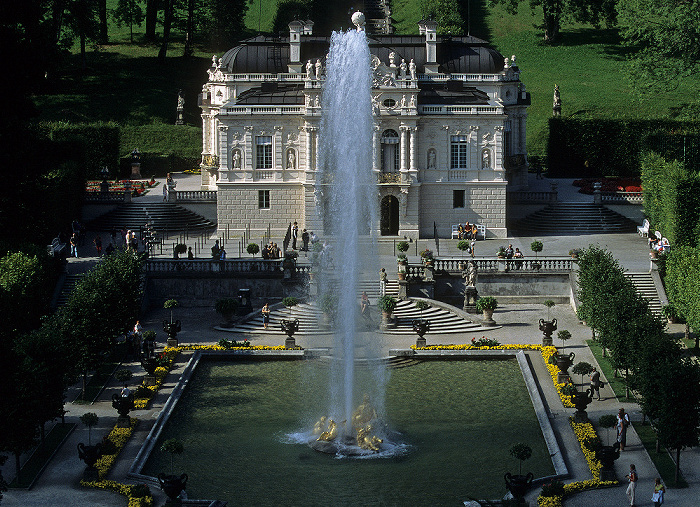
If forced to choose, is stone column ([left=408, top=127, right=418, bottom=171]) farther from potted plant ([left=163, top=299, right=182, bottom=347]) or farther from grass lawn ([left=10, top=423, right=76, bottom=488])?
grass lawn ([left=10, top=423, right=76, bottom=488])

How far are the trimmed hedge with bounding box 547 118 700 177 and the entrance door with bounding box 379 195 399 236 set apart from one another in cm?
2493

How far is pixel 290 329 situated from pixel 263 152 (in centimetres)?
2442

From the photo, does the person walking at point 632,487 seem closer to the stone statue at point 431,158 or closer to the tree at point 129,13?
the stone statue at point 431,158

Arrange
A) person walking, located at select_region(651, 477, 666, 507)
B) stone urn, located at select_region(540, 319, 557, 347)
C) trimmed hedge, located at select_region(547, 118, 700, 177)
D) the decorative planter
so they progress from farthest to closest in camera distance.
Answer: trimmed hedge, located at select_region(547, 118, 700, 177) < the decorative planter < stone urn, located at select_region(540, 319, 557, 347) < person walking, located at select_region(651, 477, 666, 507)

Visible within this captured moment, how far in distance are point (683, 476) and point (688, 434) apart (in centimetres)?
162

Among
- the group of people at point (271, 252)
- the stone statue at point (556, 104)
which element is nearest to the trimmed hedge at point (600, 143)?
the stone statue at point (556, 104)

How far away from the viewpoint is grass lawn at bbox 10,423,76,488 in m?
51.6

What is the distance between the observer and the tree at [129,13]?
14050 centimetres

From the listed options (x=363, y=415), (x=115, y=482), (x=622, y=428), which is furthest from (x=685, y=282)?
(x=115, y=482)

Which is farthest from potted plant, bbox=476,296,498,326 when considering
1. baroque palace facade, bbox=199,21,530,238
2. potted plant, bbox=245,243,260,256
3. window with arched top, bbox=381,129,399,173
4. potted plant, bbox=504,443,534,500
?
potted plant, bbox=504,443,534,500

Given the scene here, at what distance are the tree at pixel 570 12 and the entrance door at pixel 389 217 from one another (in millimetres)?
49744

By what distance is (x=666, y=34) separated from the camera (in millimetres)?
98000

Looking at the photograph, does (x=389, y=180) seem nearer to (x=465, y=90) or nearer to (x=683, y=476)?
(x=465, y=90)

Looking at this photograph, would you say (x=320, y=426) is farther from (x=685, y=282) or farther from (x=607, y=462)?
(x=685, y=282)
